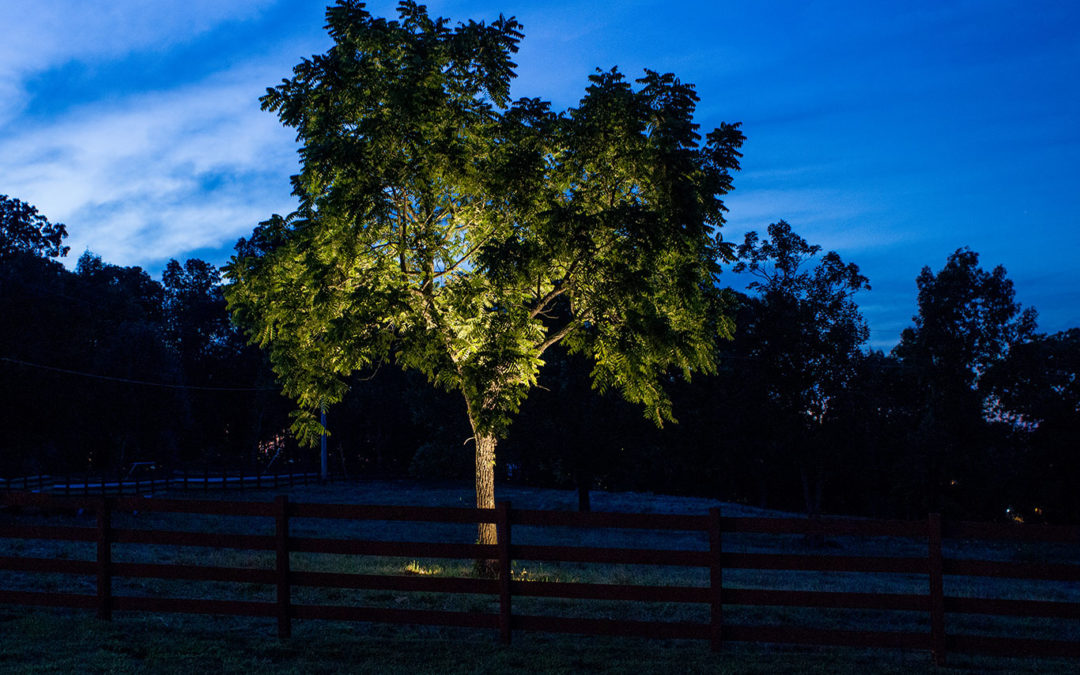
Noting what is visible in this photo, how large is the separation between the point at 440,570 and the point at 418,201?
8.17 meters

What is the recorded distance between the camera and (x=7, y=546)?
22797 mm

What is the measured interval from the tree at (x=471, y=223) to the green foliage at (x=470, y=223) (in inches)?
1.7

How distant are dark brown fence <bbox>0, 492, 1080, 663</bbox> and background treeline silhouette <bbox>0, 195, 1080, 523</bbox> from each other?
386 inches

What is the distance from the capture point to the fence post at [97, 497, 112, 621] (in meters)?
10.8

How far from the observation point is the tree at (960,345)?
4497cm

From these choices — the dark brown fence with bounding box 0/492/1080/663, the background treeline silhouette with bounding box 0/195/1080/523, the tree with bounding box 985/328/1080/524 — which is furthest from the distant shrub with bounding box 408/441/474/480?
the dark brown fence with bounding box 0/492/1080/663

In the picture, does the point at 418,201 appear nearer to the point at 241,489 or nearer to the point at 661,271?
the point at 661,271

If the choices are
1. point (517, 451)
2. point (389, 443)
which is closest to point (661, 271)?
point (517, 451)

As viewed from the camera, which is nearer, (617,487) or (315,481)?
(315,481)

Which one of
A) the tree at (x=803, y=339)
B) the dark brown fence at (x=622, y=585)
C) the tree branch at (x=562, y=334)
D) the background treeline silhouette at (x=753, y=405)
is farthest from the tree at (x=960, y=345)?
the dark brown fence at (x=622, y=585)

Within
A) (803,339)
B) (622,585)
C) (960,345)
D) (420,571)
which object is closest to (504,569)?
(622,585)

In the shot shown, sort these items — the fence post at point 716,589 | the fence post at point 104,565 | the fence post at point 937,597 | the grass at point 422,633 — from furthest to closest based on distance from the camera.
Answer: the fence post at point 104,565 → the fence post at point 716,589 → the fence post at point 937,597 → the grass at point 422,633

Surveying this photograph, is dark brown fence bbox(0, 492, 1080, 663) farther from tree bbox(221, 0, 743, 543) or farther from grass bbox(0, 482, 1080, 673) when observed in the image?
tree bbox(221, 0, 743, 543)

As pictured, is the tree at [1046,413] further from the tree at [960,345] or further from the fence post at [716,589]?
the fence post at [716,589]
